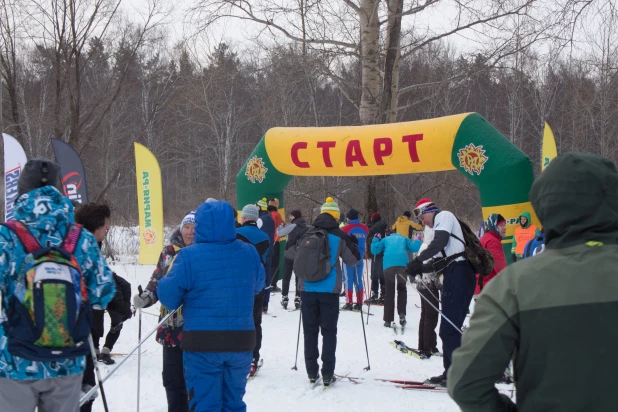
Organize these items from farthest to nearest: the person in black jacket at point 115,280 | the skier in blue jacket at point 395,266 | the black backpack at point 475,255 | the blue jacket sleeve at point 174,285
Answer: the skier in blue jacket at point 395,266 → the black backpack at point 475,255 → the person in black jacket at point 115,280 → the blue jacket sleeve at point 174,285

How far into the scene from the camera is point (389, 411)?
16.4 ft

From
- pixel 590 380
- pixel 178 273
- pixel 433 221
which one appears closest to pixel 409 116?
pixel 433 221

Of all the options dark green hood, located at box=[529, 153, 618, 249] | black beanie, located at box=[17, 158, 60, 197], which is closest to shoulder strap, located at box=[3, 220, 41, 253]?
black beanie, located at box=[17, 158, 60, 197]

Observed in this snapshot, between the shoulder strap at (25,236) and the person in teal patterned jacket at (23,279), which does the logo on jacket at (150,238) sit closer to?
the person in teal patterned jacket at (23,279)

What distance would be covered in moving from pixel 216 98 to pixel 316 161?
18.2 metres

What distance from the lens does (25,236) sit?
2.65 meters

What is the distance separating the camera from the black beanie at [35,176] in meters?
2.84

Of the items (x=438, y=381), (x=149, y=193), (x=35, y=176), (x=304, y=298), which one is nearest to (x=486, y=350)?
(x=35, y=176)

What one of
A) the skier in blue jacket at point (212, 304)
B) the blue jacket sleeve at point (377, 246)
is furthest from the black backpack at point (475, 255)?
the blue jacket sleeve at point (377, 246)

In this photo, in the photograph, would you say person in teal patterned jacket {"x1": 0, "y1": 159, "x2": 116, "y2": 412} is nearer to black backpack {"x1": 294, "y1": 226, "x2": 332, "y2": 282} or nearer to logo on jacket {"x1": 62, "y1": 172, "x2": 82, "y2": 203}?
black backpack {"x1": 294, "y1": 226, "x2": 332, "y2": 282}

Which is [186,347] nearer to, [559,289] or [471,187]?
[559,289]

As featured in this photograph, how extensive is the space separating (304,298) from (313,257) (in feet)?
1.42

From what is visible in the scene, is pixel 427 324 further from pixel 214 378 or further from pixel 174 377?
pixel 214 378

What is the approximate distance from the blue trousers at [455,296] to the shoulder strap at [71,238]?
12.1ft
